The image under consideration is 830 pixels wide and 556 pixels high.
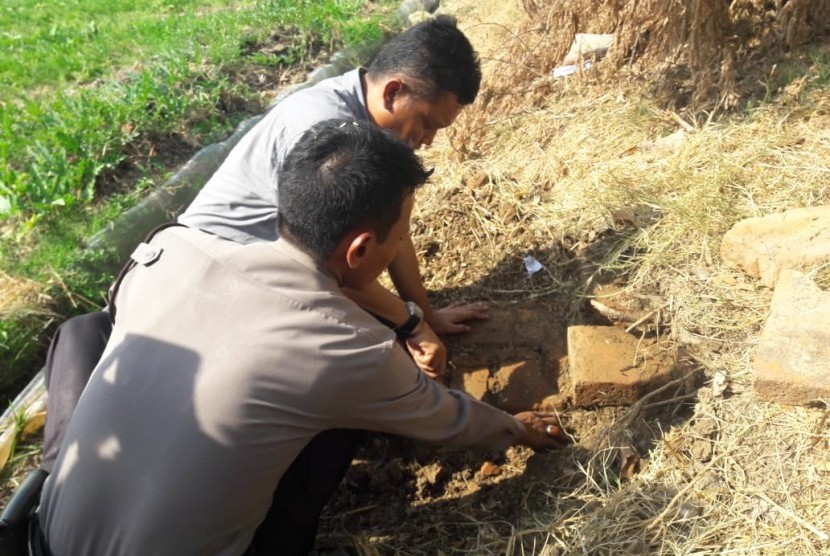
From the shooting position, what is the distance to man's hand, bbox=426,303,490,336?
3217mm

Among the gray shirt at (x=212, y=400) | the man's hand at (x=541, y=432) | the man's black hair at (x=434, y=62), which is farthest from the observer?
the man's black hair at (x=434, y=62)

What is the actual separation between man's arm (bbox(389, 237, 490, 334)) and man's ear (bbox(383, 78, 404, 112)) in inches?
22.5

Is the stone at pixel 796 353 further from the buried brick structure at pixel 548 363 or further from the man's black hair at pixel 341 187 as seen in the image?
the man's black hair at pixel 341 187

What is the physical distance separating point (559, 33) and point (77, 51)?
14.0ft

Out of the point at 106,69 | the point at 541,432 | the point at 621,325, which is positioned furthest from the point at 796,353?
the point at 106,69

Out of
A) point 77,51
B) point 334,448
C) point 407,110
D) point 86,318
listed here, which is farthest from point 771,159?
point 77,51

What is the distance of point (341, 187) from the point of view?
1.99m

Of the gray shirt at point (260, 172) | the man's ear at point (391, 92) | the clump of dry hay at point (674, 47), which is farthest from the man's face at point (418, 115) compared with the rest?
the clump of dry hay at point (674, 47)

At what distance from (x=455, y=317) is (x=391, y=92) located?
3.39 ft

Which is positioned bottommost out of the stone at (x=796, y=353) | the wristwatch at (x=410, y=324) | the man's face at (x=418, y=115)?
the stone at (x=796, y=353)

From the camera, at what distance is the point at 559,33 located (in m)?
5.10

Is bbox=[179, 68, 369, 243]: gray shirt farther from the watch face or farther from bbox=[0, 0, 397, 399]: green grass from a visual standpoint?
bbox=[0, 0, 397, 399]: green grass

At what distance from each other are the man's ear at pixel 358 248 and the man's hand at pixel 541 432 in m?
0.99

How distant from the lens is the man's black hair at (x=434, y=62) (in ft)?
9.09
